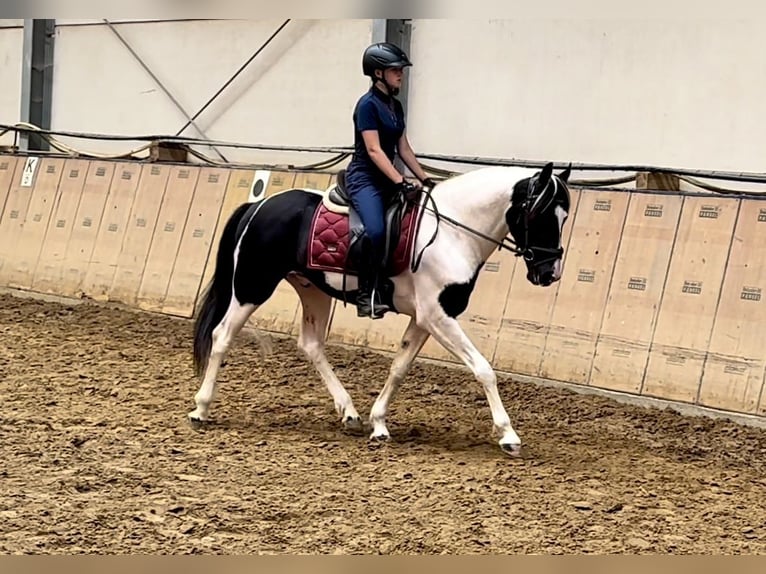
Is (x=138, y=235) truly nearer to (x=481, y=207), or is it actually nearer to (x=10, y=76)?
(x=10, y=76)

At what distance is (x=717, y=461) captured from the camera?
5.51 metres

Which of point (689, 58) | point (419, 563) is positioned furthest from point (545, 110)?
point (419, 563)

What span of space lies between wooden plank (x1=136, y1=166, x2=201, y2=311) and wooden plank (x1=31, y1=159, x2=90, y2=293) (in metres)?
1.22

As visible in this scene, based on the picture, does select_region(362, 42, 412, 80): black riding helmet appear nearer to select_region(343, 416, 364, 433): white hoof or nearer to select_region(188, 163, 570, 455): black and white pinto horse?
select_region(188, 163, 570, 455): black and white pinto horse

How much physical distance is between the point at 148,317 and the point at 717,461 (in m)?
5.72

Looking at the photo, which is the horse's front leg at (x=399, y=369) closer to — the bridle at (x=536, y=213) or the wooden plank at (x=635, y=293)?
the bridle at (x=536, y=213)

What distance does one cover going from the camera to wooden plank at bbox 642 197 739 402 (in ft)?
21.9

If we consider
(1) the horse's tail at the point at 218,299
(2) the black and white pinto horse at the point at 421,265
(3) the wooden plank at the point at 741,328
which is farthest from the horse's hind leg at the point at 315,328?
(3) the wooden plank at the point at 741,328

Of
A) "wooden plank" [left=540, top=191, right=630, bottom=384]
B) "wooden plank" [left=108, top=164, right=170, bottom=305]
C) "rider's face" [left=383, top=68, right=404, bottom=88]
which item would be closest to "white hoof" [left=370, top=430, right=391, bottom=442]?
"rider's face" [left=383, top=68, right=404, bottom=88]

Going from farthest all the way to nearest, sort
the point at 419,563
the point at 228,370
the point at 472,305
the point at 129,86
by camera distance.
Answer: the point at 129,86, the point at 472,305, the point at 228,370, the point at 419,563

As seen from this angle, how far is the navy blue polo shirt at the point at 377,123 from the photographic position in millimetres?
5266

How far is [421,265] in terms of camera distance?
5312 mm

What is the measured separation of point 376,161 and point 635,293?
274 centimetres

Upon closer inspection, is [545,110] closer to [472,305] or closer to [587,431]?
[472,305]
